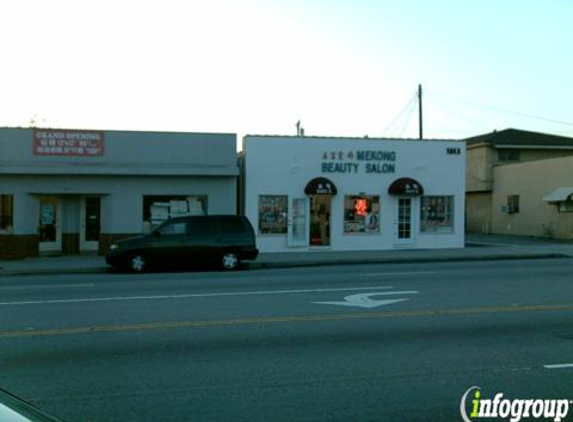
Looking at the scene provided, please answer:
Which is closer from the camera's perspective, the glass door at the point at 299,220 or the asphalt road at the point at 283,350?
the asphalt road at the point at 283,350

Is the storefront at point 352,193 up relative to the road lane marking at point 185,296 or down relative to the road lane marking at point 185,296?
up

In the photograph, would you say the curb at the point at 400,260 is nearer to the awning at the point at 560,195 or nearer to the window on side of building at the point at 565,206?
the awning at the point at 560,195

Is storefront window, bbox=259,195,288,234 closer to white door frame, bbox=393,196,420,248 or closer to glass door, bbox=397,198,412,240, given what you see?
white door frame, bbox=393,196,420,248

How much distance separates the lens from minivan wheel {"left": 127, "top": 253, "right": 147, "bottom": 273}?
738 inches

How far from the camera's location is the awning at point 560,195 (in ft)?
100

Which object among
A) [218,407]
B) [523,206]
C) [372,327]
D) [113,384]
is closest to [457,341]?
[372,327]

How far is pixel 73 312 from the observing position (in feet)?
34.6

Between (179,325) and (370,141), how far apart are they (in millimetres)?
17936

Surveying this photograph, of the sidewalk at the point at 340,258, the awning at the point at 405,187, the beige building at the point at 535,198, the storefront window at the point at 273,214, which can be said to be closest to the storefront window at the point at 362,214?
the awning at the point at 405,187

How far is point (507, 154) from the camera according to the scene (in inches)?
1528

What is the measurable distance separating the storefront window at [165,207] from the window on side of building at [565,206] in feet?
58.4

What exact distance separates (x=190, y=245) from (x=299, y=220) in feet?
23.5

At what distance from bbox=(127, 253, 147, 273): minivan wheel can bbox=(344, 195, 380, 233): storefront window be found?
951 centimetres

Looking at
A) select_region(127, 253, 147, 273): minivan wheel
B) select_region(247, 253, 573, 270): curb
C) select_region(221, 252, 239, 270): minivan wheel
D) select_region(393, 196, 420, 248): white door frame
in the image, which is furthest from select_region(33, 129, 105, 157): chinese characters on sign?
select_region(393, 196, 420, 248): white door frame
